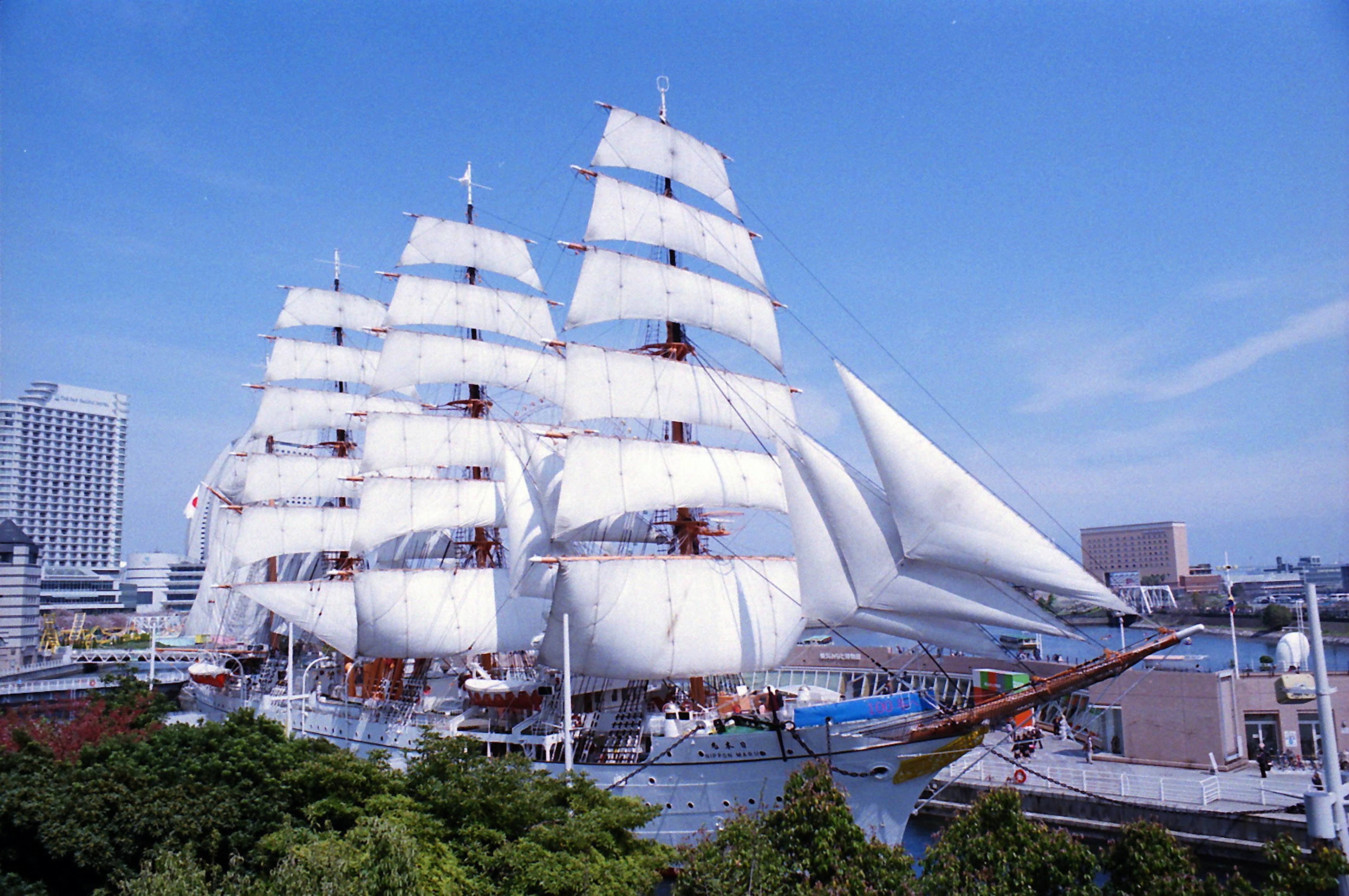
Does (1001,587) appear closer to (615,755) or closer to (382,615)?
(615,755)

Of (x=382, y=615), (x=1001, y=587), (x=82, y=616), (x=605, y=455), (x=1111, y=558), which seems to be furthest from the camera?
(x=1111, y=558)

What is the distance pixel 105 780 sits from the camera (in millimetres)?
19609

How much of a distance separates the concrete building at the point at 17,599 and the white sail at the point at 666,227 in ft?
211

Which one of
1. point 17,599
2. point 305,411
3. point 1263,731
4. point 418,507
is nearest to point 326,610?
point 418,507

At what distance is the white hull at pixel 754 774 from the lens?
2300 cm

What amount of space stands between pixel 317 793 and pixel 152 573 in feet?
495

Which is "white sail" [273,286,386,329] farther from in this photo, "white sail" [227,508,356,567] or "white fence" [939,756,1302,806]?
"white fence" [939,756,1302,806]

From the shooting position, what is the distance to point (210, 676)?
49.5m

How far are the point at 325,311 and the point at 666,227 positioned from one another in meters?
28.4

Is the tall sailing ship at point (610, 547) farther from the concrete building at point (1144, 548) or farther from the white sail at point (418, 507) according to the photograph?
the concrete building at point (1144, 548)

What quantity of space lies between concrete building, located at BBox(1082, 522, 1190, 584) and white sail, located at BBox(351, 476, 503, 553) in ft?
428

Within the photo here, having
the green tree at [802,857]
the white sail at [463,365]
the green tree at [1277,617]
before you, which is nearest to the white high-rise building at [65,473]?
the white sail at [463,365]

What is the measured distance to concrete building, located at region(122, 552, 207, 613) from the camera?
472 ft

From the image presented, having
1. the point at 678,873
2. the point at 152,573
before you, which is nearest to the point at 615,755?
the point at 678,873
